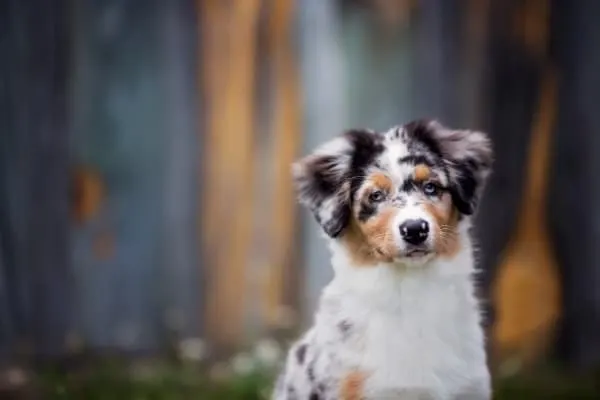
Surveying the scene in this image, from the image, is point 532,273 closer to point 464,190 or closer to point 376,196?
point 464,190

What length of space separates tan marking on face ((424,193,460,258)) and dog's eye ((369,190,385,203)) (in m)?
0.13

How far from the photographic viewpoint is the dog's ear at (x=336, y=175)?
2625 mm

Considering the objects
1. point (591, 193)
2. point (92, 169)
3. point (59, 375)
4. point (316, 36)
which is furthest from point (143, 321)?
point (591, 193)

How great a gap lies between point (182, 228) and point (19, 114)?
0.71 metres

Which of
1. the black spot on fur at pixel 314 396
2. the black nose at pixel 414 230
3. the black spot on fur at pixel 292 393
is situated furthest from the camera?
the black spot on fur at pixel 292 393

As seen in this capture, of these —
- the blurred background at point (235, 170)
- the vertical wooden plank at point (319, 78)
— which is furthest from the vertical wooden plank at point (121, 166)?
→ the vertical wooden plank at point (319, 78)

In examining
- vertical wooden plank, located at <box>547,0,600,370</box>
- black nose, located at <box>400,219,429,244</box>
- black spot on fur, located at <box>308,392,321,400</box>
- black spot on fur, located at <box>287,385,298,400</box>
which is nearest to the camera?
black nose, located at <box>400,219,429,244</box>

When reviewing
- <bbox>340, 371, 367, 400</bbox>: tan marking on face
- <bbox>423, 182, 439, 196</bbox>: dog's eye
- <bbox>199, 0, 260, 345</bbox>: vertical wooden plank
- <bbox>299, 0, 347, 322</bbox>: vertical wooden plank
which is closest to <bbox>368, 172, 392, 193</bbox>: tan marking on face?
<bbox>423, 182, 439, 196</bbox>: dog's eye

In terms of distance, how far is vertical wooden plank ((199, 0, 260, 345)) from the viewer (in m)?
3.19

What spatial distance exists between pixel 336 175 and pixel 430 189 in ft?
0.92

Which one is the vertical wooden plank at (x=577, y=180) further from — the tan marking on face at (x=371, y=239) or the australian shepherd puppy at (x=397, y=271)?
the tan marking on face at (x=371, y=239)

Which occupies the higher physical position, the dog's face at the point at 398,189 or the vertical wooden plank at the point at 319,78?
the vertical wooden plank at the point at 319,78

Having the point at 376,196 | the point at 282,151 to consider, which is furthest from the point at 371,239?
the point at 282,151

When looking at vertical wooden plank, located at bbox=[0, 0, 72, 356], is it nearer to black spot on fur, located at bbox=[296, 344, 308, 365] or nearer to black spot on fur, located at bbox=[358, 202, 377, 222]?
black spot on fur, located at bbox=[296, 344, 308, 365]
